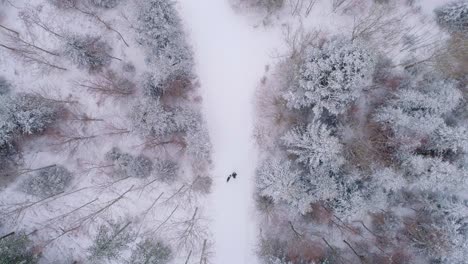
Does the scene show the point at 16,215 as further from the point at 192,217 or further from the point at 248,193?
the point at 248,193

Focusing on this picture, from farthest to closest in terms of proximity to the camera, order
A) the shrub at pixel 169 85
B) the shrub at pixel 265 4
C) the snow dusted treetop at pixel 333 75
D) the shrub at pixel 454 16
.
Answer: the shrub at pixel 265 4 < the shrub at pixel 169 85 < the shrub at pixel 454 16 < the snow dusted treetop at pixel 333 75

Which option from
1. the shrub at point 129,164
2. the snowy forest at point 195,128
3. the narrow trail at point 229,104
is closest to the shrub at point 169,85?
the snowy forest at point 195,128

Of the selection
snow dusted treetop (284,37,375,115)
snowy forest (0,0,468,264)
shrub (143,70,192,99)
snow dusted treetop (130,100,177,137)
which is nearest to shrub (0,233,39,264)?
snowy forest (0,0,468,264)

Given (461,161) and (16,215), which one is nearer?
(461,161)

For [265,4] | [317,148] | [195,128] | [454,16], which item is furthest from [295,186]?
[454,16]

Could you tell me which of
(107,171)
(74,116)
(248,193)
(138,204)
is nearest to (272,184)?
(248,193)

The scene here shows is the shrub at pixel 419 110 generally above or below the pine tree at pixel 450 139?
above

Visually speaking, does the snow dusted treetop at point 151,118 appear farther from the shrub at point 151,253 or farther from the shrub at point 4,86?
the shrub at point 4,86
